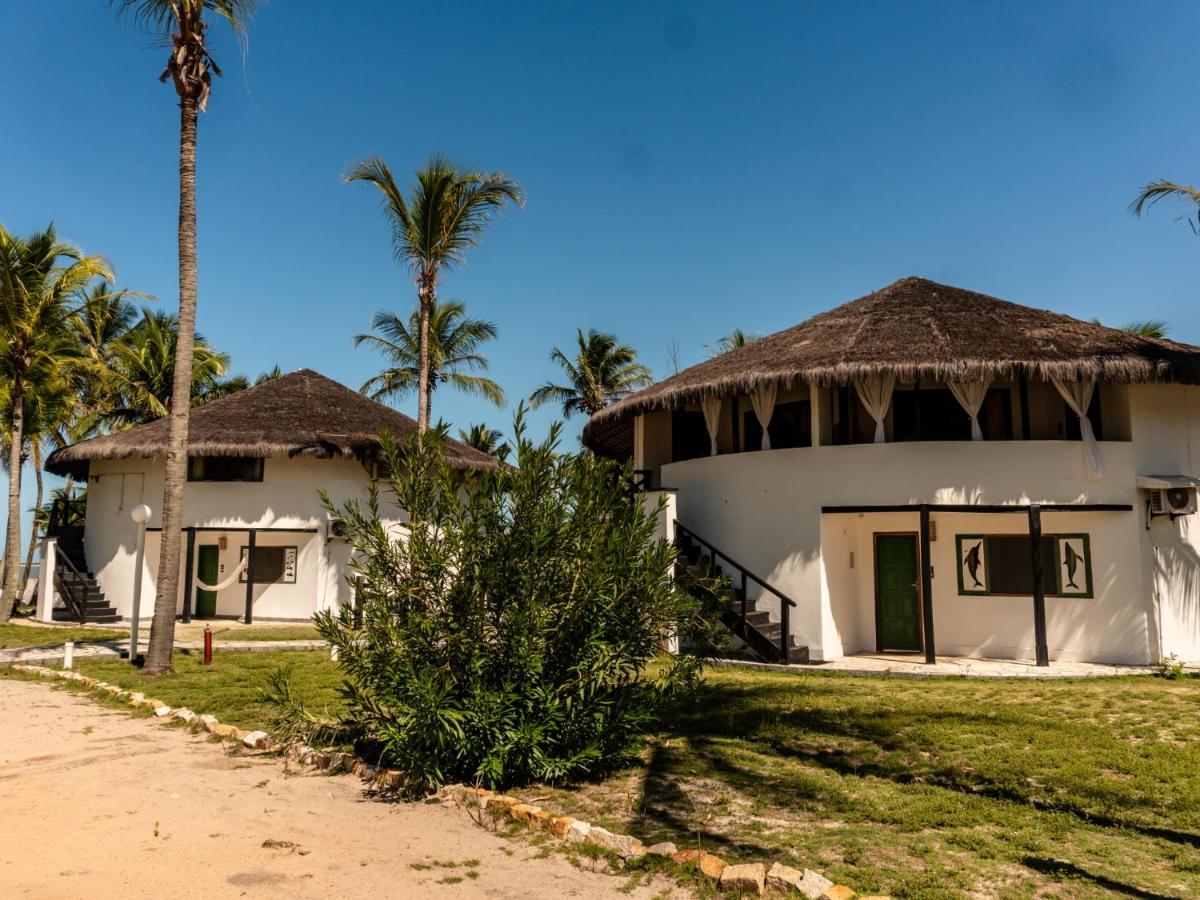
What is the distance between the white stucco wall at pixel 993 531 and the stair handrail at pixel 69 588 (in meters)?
15.8

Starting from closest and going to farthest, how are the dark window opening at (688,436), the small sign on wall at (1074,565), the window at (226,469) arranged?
the small sign on wall at (1074,565), the dark window opening at (688,436), the window at (226,469)

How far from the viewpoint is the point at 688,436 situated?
1656cm

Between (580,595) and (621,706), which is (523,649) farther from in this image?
(621,706)

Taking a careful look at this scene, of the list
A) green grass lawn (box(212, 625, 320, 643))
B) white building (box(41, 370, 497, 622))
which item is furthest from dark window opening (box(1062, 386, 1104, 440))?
white building (box(41, 370, 497, 622))

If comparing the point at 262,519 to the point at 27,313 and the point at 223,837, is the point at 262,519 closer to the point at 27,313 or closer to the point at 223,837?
the point at 27,313

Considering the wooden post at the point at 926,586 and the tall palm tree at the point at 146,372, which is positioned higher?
the tall palm tree at the point at 146,372

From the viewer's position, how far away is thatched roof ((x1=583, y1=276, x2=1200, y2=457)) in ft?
39.9

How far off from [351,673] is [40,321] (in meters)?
16.7

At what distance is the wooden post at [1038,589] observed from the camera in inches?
471

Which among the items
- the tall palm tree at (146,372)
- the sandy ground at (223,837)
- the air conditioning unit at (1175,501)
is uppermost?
the tall palm tree at (146,372)

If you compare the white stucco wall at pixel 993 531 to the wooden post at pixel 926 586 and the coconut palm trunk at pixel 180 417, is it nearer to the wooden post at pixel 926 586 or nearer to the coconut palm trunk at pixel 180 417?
the wooden post at pixel 926 586

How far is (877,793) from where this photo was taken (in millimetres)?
6176

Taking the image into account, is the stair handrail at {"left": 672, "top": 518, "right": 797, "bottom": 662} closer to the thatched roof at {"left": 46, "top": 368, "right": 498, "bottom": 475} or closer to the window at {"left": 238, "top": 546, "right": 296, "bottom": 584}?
the thatched roof at {"left": 46, "top": 368, "right": 498, "bottom": 475}

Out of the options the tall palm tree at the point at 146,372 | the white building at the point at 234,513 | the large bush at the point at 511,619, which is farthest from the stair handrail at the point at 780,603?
the tall palm tree at the point at 146,372
